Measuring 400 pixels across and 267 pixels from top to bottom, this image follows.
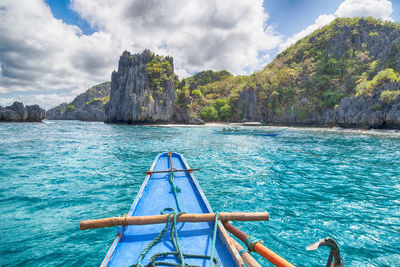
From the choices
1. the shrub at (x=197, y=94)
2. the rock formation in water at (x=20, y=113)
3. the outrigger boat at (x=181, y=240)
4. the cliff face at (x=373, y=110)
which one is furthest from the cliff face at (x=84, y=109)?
the outrigger boat at (x=181, y=240)

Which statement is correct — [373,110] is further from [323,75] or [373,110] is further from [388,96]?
[323,75]

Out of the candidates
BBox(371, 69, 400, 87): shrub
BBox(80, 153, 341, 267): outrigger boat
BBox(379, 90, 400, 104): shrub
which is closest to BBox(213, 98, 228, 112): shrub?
BBox(371, 69, 400, 87): shrub

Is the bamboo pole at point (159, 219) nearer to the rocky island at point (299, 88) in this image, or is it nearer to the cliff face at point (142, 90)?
the rocky island at point (299, 88)

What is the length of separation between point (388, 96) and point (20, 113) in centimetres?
12520

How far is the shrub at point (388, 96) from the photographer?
45.7 meters

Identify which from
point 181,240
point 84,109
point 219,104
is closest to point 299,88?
point 219,104

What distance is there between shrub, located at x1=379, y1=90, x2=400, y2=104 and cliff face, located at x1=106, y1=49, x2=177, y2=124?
232 ft

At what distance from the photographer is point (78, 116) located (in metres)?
159

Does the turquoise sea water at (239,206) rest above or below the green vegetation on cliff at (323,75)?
below

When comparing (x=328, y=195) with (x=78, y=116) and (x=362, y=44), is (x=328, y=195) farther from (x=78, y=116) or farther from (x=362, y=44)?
(x=78, y=116)

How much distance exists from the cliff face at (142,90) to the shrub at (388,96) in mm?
70761

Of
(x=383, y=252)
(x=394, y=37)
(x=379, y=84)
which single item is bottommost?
(x=383, y=252)

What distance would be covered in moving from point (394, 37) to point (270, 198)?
92951 millimetres

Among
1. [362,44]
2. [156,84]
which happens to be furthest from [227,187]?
[362,44]
